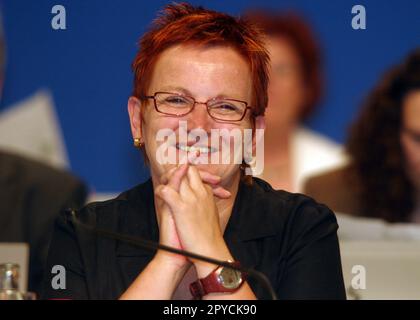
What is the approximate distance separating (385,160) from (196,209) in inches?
76.4

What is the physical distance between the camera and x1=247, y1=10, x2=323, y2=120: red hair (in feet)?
11.1

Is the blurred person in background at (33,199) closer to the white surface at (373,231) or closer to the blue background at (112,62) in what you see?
the blue background at (112,62)

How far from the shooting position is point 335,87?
11.0 feet

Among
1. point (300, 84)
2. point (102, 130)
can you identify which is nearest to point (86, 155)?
point (102, 130)

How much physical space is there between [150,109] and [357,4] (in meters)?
1.69

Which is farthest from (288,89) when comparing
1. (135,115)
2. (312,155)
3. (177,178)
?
(177,178)

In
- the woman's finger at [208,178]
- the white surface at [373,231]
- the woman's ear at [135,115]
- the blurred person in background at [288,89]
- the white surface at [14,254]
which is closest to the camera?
the woman's finger at [208,178]

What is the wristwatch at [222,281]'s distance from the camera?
63.8 inches

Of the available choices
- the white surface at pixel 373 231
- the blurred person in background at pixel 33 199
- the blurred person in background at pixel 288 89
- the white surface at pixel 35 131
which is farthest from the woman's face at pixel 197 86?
the white surface at pixel 35 131

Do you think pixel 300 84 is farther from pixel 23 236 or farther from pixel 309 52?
pixel 23 236

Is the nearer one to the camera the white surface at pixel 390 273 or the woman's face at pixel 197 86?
the woman's face at pixel 197 86

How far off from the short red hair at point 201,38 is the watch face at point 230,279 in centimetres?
38

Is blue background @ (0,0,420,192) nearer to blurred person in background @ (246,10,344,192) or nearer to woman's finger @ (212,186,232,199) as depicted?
blurred person in background @ (246,10,344,192)
